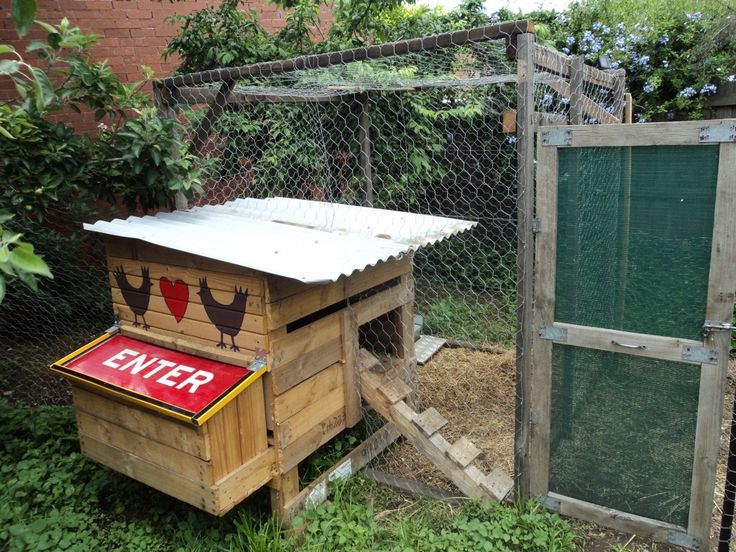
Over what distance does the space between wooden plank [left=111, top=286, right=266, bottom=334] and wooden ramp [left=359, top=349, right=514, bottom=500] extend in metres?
0.78

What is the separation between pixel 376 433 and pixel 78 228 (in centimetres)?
342

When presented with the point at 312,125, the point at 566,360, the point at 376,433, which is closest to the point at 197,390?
the point at 376,433

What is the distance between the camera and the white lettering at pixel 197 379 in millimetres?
2264

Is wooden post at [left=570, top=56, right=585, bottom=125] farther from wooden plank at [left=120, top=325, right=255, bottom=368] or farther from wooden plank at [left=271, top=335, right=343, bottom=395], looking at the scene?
wooden plank at [left=120, top=325, right=255, bottom=368]

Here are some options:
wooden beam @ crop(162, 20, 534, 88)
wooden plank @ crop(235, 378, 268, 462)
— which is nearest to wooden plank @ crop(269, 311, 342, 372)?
wooden plank @ crop(235, 378, 268, 462)

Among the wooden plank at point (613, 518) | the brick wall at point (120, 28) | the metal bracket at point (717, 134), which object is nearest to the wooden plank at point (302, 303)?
the wooden plank at point (613, 518)

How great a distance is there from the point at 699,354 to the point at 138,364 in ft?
7.45

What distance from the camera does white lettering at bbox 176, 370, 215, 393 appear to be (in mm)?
2264

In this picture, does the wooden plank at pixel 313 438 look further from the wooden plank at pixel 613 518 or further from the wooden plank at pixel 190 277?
the wooden plank at pixel 613 518

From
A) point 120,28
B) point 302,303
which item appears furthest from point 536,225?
point 120,28

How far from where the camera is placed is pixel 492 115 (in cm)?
562

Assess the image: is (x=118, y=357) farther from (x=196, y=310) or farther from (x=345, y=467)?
(x=345, y=467)

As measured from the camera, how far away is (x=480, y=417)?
3666 millimetres

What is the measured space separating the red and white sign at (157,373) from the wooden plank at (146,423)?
0.10m
